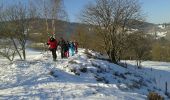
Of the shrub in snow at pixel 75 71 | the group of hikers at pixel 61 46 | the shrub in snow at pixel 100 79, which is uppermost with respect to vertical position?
the group of hikers at pixel 61 46

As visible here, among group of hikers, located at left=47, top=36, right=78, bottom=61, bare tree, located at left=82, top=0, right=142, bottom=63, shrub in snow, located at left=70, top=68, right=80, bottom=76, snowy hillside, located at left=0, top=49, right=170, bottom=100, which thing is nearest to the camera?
snowy hillside, located at left=0, top=49, right=170, bottom=100

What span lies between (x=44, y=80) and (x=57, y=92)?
2.22 meters

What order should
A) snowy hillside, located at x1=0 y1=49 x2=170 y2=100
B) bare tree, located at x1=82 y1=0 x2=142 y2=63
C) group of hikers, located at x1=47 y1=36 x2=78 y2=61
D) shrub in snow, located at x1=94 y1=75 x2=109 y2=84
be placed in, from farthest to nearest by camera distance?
1. bare tree, located at x1=82 y1=0 x2=142 y2=63
2. group of hikers, located at x1=47 y1=36 x2=78 y2=61
3. shrub in snow, located at x1=94 y1=75 x2=109 y2=84
4. snowy hillside, located at x1=0 y1=49 x2=170 y2=100

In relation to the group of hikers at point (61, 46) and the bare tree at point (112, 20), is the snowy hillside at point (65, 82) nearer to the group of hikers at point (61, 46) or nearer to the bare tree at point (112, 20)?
the group of hikers at point (61, 46)

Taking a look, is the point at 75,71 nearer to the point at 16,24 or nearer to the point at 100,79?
the point at 100,79

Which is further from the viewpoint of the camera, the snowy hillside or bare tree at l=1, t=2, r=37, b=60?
bare tree at l=1, t=2, r=37, b=60

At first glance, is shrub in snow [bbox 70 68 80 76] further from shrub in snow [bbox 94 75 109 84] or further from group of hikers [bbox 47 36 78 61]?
group of hikers [bbox 47 36 78 61]

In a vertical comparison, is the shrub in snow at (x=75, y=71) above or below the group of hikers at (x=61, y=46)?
below

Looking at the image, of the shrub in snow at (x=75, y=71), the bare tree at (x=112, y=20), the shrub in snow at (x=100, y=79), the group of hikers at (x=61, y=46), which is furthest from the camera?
the bare tree at (x=112, y=20)

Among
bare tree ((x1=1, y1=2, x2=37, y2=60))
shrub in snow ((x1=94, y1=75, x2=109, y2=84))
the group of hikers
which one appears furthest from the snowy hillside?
bare tree ((x1=1, y1=2, x2=37, y2=60))

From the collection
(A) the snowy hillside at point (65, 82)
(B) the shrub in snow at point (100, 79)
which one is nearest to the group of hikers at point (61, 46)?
(A) the snowy hillside at point (65, 82)

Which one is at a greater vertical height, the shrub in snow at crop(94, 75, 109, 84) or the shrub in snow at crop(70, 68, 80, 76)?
the shrub in snow at crop(70, 68, 80, 76)

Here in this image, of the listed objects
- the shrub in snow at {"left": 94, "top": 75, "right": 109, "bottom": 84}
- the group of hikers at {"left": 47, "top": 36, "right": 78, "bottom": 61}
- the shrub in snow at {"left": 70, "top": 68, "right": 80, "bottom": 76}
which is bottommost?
the shrub in snow at {"left": 94, "top": 75, "right": 109, "bottom": 84}

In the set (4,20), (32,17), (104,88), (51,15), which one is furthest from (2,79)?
(51,15)
